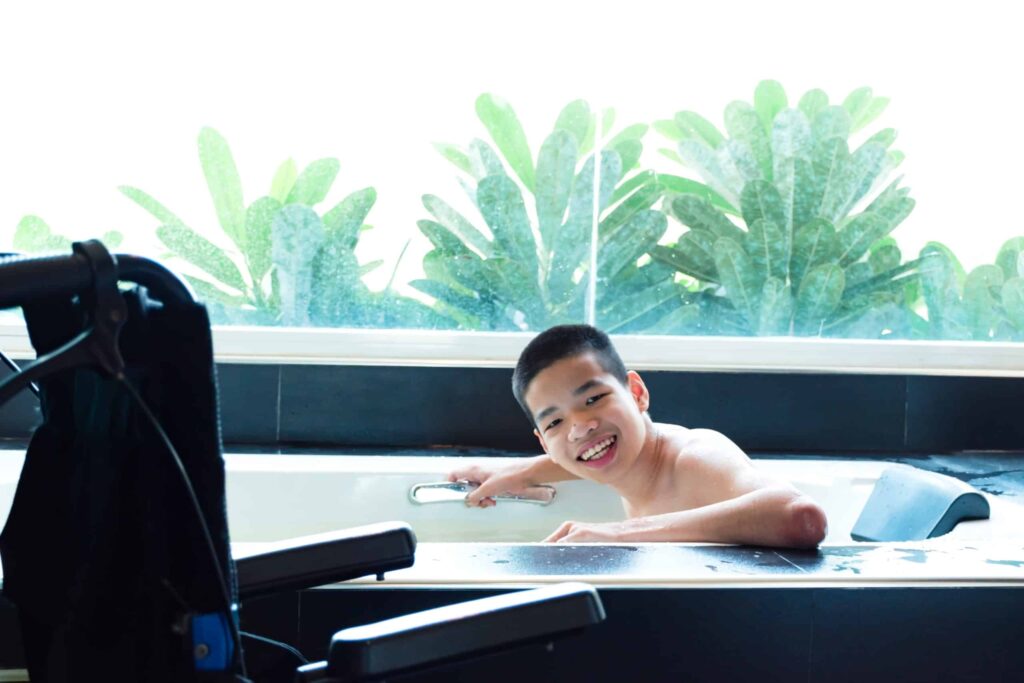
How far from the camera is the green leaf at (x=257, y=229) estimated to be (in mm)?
2758

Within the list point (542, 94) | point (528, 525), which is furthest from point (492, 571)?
point (542, 94)

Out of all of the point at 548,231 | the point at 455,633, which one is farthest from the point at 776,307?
the point at 455,633

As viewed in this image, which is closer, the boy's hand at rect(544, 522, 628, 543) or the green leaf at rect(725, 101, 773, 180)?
the boy's hand at rect(544, 522, 628, 543)

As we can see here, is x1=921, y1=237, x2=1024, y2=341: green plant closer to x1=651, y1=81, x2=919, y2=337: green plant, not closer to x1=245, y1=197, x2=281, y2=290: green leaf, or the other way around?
x1=651, y1=81, x2=919, y2=337: green plant

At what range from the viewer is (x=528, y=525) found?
2383 mm

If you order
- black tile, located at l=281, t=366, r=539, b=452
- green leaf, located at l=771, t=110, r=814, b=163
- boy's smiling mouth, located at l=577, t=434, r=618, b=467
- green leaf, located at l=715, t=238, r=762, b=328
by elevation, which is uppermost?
green leaf, located at l=771, t=110, r=814, b=163

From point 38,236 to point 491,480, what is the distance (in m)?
1.19

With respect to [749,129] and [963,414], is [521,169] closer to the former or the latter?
[749,129]

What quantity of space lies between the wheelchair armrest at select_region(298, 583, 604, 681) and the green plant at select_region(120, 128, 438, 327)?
184cm

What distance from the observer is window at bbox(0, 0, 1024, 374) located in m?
2.71

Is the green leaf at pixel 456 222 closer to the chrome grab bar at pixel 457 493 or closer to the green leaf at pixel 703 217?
the green leaf at pixel 703 217

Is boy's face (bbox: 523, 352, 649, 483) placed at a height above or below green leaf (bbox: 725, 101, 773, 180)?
below

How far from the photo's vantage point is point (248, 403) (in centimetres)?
261

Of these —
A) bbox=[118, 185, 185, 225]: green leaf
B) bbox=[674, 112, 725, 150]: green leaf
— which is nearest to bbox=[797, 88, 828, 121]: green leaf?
bbox=[674, 112, 725, 150]: green leaf
